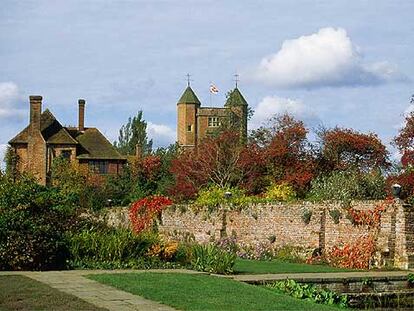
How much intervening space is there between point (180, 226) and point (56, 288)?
58.0 feet

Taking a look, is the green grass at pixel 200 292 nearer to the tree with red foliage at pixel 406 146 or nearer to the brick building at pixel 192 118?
the tree with red foliage at pixel 406 146

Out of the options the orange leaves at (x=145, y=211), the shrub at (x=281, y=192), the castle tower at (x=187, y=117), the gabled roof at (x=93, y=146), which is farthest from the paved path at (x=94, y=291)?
the castle tower at (x=187, y=117)

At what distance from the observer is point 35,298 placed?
13.4m

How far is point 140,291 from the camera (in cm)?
1443

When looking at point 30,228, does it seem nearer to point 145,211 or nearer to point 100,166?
point 145,211

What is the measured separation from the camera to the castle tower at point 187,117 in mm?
82562

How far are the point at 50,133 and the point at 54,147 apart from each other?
1.56 metres

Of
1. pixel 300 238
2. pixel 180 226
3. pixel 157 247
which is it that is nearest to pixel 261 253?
pixel 300 238

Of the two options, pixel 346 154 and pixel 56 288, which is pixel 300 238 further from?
pixel 346 154

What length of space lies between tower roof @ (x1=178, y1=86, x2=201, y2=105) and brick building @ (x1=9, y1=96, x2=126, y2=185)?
1743cm

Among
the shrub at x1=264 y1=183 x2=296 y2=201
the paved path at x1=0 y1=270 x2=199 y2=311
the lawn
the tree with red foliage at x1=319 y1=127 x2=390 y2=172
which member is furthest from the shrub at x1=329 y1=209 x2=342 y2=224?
the tree with red foliage at x1=319 y1=127 x2=390 y2=172

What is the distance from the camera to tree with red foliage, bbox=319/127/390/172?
41.7 metres

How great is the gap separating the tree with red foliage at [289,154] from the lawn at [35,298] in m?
26.4

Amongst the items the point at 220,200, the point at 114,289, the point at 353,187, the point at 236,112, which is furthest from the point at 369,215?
the point at 236,112
